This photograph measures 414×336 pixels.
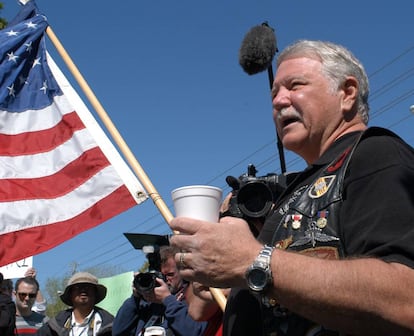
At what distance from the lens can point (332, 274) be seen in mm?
1359

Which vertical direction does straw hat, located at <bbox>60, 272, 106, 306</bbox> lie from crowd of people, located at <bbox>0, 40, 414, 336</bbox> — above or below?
below

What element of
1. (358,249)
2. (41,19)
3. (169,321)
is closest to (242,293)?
(358,249)

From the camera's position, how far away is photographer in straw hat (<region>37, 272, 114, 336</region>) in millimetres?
5895

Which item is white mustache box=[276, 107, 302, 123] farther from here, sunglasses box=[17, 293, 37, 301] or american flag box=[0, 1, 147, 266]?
sunglasses box=[17, 293, 37, 301]

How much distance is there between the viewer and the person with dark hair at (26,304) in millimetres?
7157

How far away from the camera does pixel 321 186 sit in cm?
169

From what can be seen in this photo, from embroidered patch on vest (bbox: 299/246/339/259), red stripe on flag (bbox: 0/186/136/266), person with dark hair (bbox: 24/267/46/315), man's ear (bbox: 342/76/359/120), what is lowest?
person with dark hair (bbox: 24/267/46/315)

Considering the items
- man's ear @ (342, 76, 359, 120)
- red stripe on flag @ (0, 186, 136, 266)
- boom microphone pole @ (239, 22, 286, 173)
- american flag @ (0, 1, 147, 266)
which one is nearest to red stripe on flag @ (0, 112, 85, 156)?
american flag @ (0, 1, 147, 266)

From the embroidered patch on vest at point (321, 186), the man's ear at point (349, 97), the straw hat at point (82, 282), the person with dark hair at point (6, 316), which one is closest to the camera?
the embroidered patch on vest at point (321, 186)

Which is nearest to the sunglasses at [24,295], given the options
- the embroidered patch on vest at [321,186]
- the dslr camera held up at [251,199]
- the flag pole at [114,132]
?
the flag pole at [114,132]

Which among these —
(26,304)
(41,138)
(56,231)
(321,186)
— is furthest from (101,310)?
(321,186)

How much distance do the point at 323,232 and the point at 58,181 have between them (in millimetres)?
3754

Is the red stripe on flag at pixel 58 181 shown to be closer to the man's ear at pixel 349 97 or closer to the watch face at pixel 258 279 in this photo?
the man's ear at pixel 349 97

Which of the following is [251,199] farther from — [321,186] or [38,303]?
[38,303]
